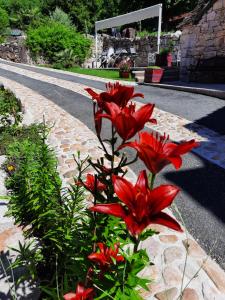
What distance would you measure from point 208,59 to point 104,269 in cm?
1364

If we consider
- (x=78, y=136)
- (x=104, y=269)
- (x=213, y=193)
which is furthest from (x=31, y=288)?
(x=78, y=136)

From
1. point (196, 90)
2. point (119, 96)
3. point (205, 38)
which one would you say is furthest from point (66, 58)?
point (119, 96)

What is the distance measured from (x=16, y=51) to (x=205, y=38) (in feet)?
73.2

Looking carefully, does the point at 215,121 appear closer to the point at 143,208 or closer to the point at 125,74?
the point at 143,208

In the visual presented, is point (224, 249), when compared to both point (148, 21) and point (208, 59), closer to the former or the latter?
point (208, 59)

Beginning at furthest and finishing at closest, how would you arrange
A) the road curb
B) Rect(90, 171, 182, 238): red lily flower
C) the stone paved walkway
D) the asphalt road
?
the road curb
the stone paved walkway
the asphalt road
Rect(90, 171, 182, 238): red lily flower

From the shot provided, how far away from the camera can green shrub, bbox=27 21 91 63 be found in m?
28.2

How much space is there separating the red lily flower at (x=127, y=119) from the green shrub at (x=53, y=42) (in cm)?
2822

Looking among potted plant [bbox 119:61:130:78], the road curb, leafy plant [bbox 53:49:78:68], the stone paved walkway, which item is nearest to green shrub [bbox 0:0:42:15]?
leafy plant [bbox 53:49:78:68]

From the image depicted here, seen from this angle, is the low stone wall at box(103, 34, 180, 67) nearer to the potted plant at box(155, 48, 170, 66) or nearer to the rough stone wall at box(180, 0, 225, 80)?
the potted plant at box(155, 48, 170, 66)

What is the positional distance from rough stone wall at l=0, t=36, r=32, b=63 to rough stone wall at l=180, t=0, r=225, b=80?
62.8ft

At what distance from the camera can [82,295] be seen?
134 centimetres

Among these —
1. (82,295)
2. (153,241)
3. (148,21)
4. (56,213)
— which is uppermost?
(148,21)

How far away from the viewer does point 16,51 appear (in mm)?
30312
